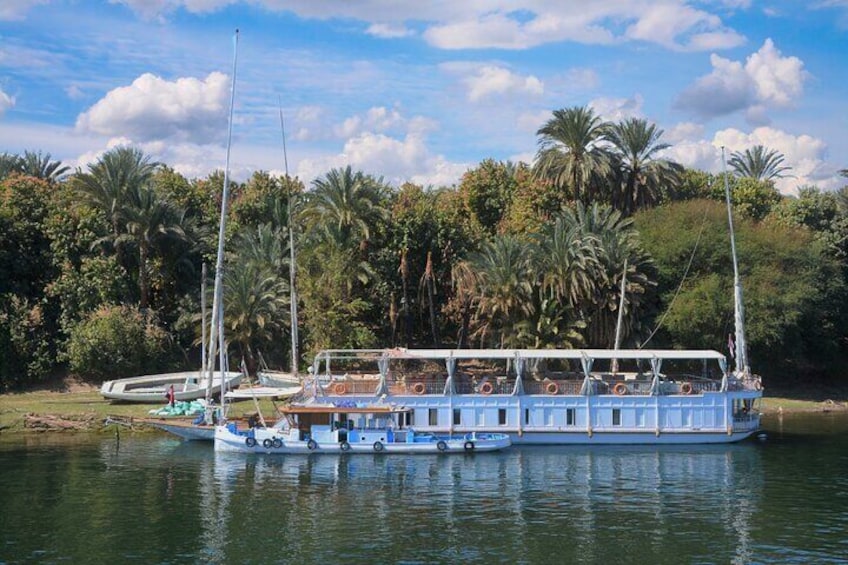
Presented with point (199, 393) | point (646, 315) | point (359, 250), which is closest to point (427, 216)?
point (359, 250)

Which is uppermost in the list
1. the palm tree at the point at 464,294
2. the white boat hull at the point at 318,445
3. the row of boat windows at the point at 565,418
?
the palm tree at the point at 464,294

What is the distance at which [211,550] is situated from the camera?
3541 cm

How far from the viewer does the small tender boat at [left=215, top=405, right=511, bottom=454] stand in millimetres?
56750

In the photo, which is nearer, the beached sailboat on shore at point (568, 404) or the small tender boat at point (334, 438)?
the small tender boat at point (334, 438)

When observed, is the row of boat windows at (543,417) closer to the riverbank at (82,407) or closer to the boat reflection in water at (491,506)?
the boat reflection in water at (491,506)

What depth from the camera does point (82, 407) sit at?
67.4 meters

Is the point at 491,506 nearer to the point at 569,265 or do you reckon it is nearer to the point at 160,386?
the point at 569,265

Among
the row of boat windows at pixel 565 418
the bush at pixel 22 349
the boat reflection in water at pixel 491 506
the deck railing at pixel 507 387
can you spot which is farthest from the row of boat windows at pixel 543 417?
the bush at pixel 22 349

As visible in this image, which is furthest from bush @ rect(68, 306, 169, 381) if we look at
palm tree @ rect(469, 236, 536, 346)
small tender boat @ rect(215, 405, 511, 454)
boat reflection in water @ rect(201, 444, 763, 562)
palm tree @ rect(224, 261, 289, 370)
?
palm tree @ rect(469, 236, 536, 346)

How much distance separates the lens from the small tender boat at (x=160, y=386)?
227ft

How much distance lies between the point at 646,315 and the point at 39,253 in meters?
56.4

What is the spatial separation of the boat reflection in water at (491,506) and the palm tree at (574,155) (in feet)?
112

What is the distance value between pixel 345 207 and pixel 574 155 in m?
23.0

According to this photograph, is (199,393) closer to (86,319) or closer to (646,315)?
(86,319)
